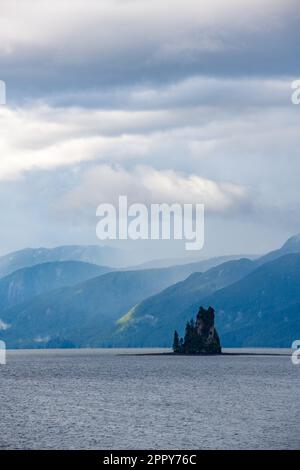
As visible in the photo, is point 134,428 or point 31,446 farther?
point 134,428

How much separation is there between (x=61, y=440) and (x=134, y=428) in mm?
20382

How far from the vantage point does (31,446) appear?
6043 inches
